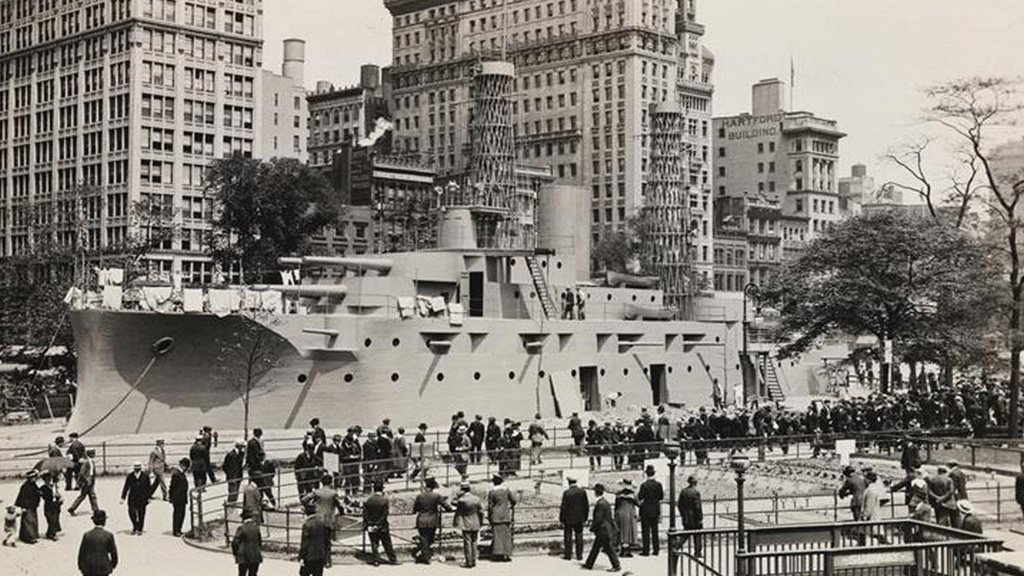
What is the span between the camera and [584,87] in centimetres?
10606

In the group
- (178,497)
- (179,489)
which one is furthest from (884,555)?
(178,497)

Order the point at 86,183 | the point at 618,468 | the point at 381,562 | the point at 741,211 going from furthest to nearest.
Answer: the point at 741,211 < the point at 86,183 < the point at 618,468 < the point at 381,562

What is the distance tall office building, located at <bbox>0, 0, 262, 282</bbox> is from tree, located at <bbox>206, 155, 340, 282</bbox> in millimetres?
10634

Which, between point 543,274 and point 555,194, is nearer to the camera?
point 543,274

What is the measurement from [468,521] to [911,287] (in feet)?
87.5

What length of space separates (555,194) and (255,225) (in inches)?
900

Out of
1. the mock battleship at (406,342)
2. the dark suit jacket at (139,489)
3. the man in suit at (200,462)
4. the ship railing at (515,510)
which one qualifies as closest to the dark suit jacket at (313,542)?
the ship railing at (515,510)

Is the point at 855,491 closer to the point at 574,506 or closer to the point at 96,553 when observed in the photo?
the point at 574,506

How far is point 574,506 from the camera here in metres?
18.2

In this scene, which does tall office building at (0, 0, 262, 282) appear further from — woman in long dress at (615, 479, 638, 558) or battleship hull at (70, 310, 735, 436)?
woman in long dress at (615, 479, 638, 558)

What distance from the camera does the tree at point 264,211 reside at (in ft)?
205

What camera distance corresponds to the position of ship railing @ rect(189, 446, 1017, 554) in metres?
19.5

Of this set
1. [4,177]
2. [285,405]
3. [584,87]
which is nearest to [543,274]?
[285,405]

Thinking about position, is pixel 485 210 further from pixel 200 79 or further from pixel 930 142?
pixel 200 79
